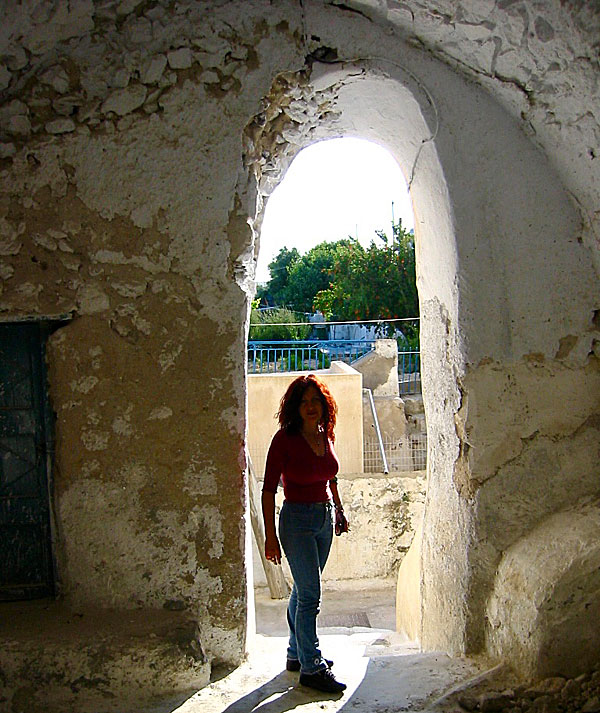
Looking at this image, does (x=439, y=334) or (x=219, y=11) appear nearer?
(x=219, y=11)

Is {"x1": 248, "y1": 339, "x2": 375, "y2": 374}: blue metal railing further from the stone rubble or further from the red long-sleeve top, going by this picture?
the stone rubble

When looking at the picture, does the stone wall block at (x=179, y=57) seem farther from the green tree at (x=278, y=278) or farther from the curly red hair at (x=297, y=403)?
the green tree at (x=278, y=278)

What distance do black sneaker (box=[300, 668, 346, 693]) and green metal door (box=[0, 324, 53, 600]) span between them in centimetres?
114

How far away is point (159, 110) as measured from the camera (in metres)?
2.72

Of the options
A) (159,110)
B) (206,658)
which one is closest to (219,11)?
(159,110)

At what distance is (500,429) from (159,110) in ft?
6.30

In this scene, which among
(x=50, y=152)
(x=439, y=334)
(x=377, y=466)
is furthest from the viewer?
(x=377, y=466)

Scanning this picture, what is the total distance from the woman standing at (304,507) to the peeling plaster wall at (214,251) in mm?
192

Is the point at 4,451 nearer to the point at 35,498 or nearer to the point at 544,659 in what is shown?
the point at 35,498

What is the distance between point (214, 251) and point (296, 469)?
3.06 feet

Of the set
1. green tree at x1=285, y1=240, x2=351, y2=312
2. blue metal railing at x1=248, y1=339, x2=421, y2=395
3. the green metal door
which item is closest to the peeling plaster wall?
the green metal door

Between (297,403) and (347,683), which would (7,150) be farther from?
(347,683)

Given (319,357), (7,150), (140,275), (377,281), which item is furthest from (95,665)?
(377,281)

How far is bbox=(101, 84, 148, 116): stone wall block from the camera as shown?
270 centimetres
